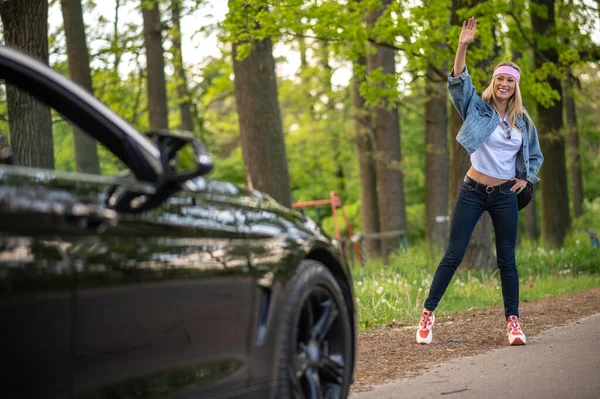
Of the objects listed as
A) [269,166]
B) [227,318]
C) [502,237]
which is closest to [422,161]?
[269,166]

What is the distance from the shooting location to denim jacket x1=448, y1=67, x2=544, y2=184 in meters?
7.17

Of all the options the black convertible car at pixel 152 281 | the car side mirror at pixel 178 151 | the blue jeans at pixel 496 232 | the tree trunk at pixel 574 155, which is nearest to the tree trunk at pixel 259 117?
the blue jeans at pixel 496 232

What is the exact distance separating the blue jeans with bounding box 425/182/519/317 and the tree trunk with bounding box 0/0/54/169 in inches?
194

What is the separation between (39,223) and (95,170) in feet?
49.2

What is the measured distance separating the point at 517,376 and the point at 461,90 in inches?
92.5

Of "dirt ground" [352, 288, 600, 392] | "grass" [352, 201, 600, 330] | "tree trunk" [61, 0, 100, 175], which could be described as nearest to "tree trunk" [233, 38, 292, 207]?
"grass" [352, 201, 600, 330]

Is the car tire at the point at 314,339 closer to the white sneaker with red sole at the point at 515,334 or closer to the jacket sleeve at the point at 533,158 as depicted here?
the white sneaker with red sole at the point at 515,334

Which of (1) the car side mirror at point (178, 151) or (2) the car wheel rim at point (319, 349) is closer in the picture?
(1) the car side mirror at point (178, 151)

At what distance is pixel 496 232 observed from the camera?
739 centimetres

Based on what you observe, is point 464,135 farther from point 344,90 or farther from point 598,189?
point 598,189

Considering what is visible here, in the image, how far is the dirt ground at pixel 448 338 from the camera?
637 centimetres

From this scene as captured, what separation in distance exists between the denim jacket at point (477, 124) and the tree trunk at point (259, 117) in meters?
6.20

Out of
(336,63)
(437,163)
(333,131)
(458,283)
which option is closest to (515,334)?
(458,283)

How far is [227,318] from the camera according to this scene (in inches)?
146
